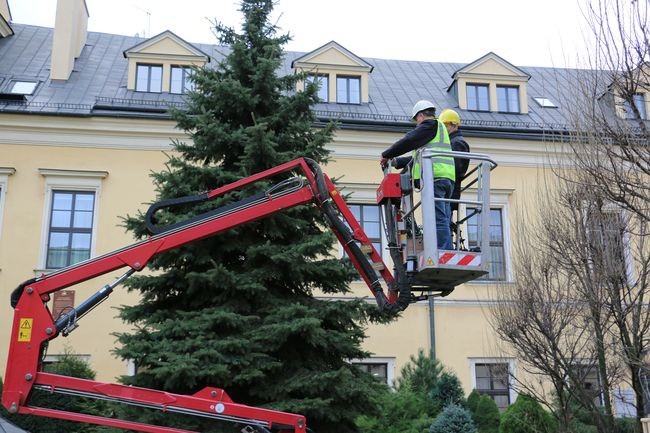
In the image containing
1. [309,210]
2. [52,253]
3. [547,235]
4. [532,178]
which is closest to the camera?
[309,210]

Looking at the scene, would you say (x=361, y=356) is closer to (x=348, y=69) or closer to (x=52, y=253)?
(x=52, y=253)

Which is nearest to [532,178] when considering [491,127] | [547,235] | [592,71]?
[491,127]

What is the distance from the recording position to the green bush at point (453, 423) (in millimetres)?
13602

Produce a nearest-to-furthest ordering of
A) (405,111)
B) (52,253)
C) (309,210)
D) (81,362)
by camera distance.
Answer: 1. (309,210)
2. (81,362)
3. (52,253)
4. (405,111)

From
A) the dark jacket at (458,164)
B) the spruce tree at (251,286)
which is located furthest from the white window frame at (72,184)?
the dark jacket at (458,164)

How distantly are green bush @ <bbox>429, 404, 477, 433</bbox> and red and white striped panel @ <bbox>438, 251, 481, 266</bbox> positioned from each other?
8.31 m

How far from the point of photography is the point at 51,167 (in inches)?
729

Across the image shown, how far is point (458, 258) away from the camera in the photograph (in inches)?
244

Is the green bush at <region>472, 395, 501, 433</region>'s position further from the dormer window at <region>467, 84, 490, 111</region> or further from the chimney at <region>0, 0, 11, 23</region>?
the chimney at <region>0, 0, 11, 23</region>

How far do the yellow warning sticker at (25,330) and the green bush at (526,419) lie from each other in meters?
10.9

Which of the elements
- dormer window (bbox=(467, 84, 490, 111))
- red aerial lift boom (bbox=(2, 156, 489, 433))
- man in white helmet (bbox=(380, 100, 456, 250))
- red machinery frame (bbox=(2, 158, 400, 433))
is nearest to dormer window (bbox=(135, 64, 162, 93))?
dormer window (bbox=(467, 84, 490, 111))

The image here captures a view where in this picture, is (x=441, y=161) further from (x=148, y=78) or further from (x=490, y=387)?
(x=148, y=78)

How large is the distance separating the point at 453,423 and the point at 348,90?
1192cm

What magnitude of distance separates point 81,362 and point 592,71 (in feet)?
42.9
